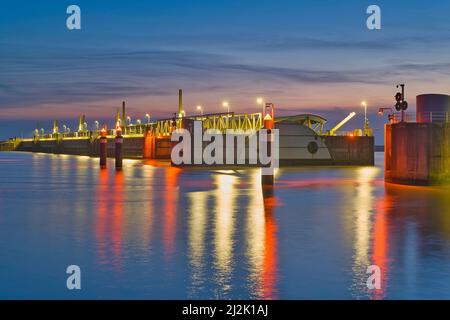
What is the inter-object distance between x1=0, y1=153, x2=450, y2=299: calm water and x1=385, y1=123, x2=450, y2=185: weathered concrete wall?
10029mm

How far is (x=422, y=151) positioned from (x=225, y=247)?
28.8 meters

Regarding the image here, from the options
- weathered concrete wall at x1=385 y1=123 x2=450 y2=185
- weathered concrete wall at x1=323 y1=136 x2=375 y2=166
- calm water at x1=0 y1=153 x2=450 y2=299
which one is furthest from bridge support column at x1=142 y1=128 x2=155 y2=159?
calm water at x1=0 y1=153 x2=450 y2=299

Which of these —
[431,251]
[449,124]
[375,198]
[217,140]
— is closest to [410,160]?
[449,124]

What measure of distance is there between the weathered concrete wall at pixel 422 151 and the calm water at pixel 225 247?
10.0m

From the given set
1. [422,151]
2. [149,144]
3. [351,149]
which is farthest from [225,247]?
[149,144]

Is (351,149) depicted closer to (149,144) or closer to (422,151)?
(149,144)

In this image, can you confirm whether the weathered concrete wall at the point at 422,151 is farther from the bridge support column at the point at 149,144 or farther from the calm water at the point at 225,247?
the bridge support column at the point at 149,144

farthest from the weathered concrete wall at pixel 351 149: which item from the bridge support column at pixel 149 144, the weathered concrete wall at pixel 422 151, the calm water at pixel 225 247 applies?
the calm water at pixel 225 247

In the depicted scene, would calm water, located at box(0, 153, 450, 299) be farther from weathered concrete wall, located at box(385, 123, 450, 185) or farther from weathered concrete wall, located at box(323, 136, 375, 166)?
weathered concrete wall, located at box(323, 136, 375, 166)

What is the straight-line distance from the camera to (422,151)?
42594mm

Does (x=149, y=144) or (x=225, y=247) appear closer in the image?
(x=225, y=247)

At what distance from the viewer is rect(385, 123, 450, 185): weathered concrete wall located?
42312 mm

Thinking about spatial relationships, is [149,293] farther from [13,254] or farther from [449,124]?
[449,124]

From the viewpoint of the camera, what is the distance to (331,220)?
79.5 ft
